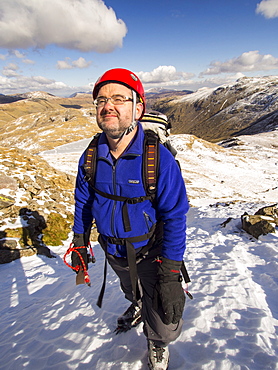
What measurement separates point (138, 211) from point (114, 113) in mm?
1383

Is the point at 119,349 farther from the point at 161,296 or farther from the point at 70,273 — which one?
the point at 70,273

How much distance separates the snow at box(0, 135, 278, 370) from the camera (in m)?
3.33

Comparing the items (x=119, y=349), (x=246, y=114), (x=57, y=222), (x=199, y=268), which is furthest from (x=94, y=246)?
(x=246, y=114)

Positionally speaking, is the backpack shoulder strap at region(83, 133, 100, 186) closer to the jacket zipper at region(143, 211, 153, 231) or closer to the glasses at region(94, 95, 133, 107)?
the glasses at region(94, 95, 133, 107)

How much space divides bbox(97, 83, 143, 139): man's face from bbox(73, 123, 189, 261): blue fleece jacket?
11.0 inches

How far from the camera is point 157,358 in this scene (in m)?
3.05

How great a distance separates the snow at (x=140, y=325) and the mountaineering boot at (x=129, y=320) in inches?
4.7

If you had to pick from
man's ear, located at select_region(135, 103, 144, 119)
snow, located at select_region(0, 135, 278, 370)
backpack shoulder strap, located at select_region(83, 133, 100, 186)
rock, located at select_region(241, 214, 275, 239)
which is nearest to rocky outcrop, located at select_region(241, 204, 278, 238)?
rock, located at select_region(241, 214, 275, 239)

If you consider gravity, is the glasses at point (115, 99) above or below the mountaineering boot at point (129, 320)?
above

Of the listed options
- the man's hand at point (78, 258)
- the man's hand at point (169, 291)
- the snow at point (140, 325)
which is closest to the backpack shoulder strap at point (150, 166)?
the man's hand at point (169, 291)

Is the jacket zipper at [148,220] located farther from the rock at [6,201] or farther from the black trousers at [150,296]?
the rock at [6,201]

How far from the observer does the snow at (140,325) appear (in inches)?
131

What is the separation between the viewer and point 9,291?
601 centimetres

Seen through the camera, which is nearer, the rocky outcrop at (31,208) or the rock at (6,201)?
the rocky outcrop at (31,208)
